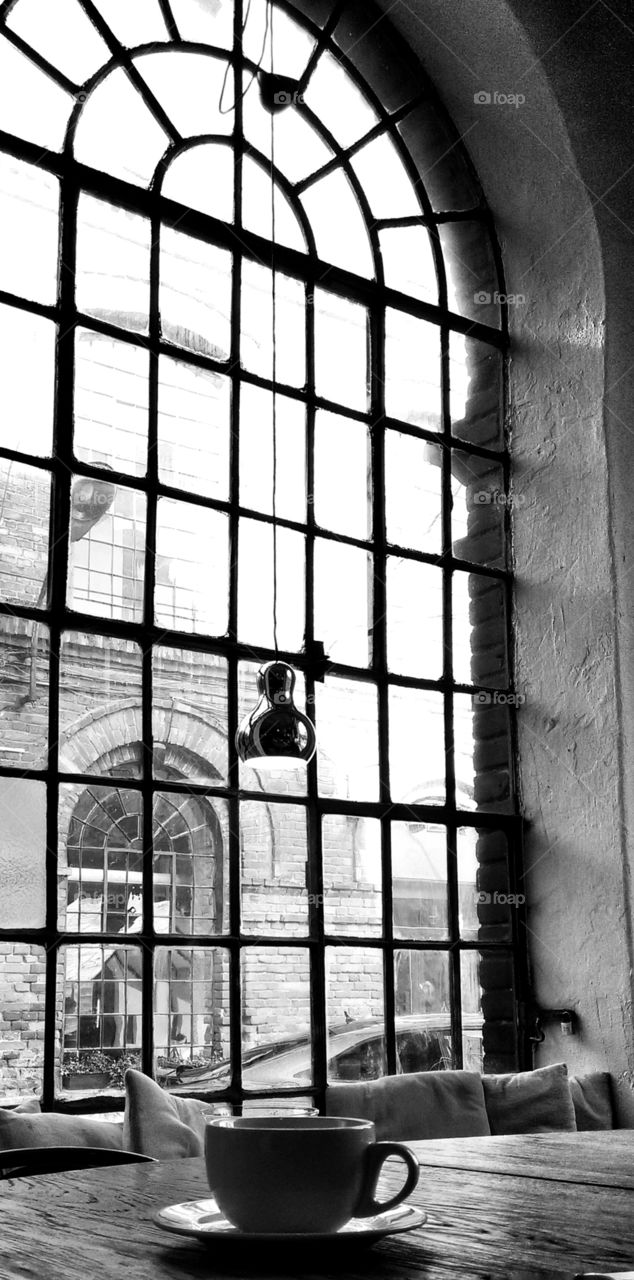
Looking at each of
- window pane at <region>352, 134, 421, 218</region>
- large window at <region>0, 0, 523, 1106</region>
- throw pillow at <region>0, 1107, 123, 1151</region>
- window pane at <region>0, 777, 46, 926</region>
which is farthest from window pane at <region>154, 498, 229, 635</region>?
window pane at <region>352, 134, 421, 218</region>

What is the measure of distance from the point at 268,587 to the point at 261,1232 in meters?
3.74

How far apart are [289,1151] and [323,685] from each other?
12.5 ft

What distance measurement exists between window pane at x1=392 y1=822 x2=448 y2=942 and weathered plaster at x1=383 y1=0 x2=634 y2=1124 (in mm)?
456

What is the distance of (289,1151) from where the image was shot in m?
0.80

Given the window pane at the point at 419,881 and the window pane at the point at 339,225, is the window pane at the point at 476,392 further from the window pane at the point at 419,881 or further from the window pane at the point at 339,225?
the window pane at the point at 419,881

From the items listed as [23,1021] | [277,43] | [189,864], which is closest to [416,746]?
[189,864]

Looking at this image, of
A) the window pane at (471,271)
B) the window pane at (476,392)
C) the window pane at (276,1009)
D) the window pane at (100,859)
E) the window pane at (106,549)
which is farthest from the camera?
the window pane at (471,271)

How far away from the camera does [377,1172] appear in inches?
32.9

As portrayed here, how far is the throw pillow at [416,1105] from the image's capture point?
12.7ft

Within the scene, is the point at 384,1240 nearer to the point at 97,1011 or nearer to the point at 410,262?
the point at 97,1011

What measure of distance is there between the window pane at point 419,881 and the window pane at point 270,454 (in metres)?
1.29

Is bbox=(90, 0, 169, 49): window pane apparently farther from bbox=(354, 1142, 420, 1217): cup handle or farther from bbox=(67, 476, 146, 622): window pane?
bbox=(354, 1142, 420, 1217): cup handle

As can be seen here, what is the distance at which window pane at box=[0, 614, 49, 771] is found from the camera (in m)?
3.76

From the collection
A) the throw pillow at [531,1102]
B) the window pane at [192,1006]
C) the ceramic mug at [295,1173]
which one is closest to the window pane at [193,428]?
the window pane at [192,1006]
